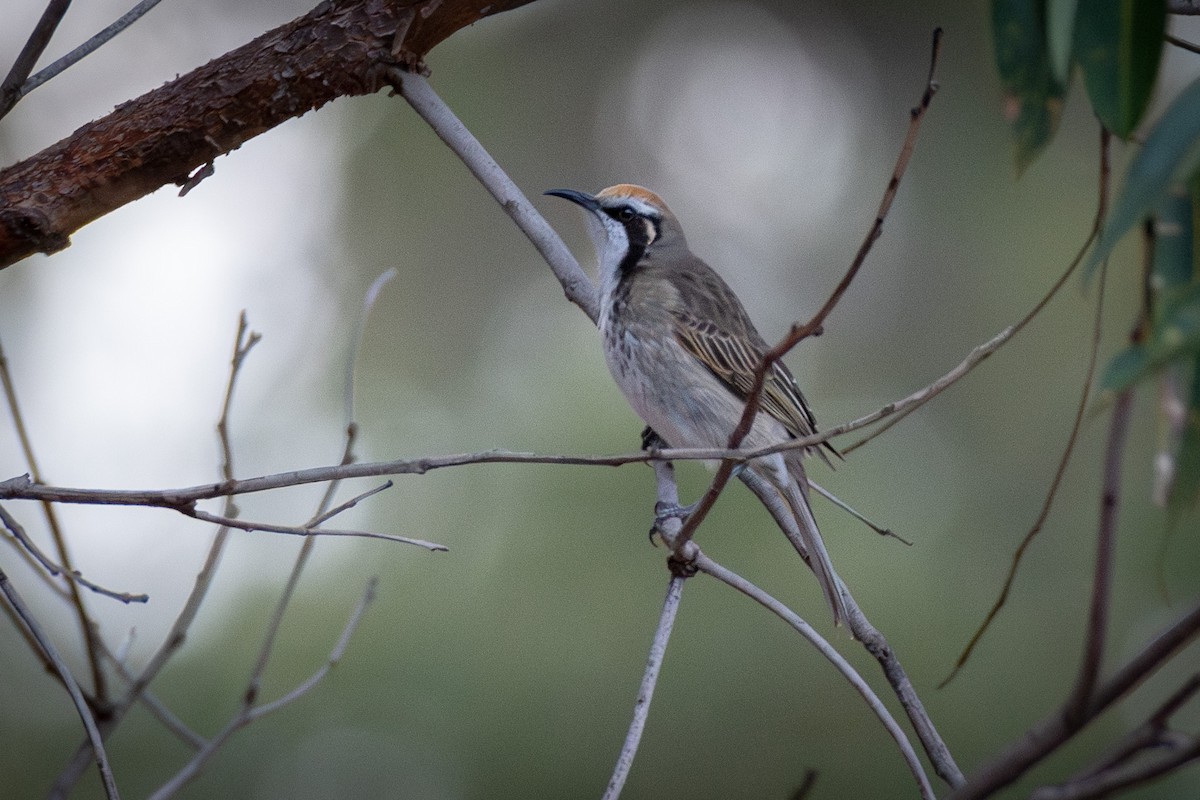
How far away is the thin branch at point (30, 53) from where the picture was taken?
2213 millimetres

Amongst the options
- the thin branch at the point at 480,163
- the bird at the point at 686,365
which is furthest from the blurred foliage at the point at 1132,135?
the bird at the point at 686,365

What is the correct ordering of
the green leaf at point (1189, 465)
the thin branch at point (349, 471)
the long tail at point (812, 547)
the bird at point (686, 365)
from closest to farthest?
the green leaf at point (1189, 465), the thin branch at point (349, 471), the long tail at point (812, 547), the bird at point (686, 365)

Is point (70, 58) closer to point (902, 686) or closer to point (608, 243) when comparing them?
point (902, 686)

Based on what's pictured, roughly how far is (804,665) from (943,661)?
574 mm

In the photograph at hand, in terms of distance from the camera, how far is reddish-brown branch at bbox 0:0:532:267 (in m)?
2.46

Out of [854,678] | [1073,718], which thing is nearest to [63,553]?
[854,678]

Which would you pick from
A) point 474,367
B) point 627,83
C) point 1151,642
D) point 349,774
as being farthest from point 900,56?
point 1151,642

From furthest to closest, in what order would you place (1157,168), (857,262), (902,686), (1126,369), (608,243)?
1. (608,243)
2. (902,686)
3. (857,262)
4. (1157,168)
5. (1126,369)

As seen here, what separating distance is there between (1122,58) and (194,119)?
1.86 m

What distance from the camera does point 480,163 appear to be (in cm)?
297

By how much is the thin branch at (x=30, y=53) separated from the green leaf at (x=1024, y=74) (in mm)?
1753

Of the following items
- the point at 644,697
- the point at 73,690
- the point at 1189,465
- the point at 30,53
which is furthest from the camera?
the point at 644,697

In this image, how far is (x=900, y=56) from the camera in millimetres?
9656

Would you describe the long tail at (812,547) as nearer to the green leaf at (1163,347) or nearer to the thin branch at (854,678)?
the thin branch at (854,678)
